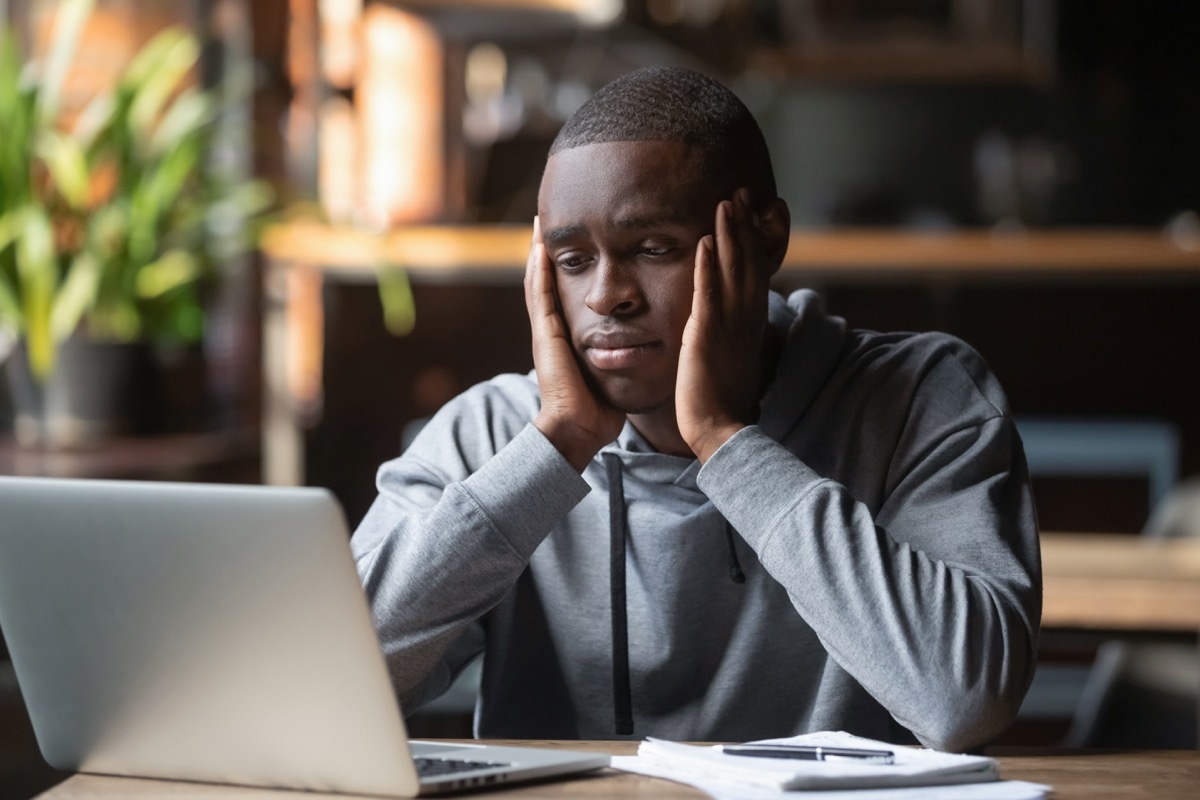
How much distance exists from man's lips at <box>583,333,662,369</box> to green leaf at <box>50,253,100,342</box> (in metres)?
1.55

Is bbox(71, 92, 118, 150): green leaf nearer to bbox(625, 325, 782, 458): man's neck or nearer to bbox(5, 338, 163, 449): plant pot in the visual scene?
bbox(5, 338, 163, 449): plant pot

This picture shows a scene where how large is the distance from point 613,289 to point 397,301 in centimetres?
237

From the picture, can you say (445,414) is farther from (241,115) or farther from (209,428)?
(241,115)

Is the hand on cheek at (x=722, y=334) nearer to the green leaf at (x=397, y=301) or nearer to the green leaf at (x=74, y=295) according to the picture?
the green leaf at (x=74, y=295)

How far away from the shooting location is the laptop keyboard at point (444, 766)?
3.05 feet

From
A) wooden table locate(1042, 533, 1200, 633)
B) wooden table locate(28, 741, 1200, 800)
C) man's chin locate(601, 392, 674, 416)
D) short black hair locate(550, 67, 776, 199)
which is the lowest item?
wooden table locate(1042, 533, 1200, 633)


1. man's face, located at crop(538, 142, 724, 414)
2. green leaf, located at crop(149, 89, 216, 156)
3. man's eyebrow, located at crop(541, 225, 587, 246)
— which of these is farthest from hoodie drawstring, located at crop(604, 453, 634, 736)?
green leaf, located at crop(149, 89, 216, 156)

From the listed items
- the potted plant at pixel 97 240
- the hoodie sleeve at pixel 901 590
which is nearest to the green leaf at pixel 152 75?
the potted plant at pixel 97 240

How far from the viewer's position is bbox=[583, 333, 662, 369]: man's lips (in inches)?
47.9

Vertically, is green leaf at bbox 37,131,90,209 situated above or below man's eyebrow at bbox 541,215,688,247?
below

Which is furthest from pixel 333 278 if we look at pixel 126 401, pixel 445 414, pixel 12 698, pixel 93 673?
pixel 93 673

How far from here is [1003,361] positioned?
3.69 m

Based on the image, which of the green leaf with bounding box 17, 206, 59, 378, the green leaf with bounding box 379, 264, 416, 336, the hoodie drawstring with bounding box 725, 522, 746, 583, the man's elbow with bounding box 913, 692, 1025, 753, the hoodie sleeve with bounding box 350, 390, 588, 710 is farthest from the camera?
the green leaf with bounding box 379, 264, 416, 336

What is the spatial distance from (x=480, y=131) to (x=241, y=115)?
4.35 feet
